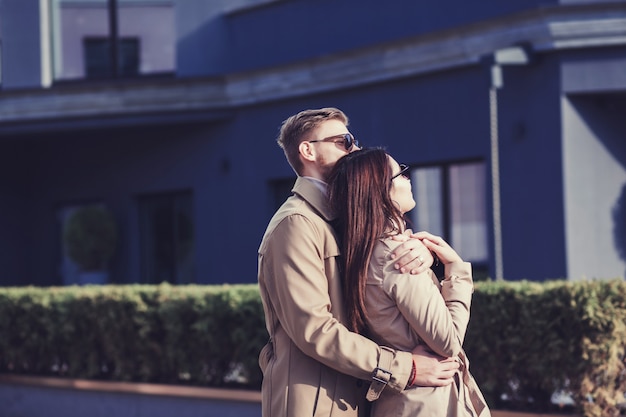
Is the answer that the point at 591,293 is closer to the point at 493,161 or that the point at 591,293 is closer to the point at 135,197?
the point at 493,161

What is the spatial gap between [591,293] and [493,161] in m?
5.59

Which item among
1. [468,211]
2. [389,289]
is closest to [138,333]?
[468,211]

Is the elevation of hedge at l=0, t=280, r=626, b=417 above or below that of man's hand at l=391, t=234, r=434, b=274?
below

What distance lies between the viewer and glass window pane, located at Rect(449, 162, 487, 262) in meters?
12.7

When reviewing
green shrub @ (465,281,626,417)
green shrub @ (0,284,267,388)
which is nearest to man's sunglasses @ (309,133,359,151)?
green shrub @ (465,281,626,417)

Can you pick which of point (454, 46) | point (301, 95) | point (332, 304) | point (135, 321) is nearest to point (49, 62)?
point (301, 95)

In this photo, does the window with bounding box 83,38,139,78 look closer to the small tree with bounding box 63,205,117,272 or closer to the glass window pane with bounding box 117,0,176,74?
the glass window pane with bounding box 117,0,176,74

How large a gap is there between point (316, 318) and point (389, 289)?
0.84 feet

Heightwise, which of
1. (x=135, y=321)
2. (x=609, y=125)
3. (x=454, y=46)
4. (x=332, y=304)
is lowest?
(x=135, y=321)

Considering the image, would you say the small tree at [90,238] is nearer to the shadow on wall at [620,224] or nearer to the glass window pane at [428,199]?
the glass window pane at [428,199]

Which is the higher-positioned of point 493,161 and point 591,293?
point 493,161

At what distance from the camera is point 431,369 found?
3.45m

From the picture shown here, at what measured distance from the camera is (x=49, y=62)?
1661 centimetres

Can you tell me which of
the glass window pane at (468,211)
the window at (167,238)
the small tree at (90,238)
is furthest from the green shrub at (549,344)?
the small tree at (90,238)
